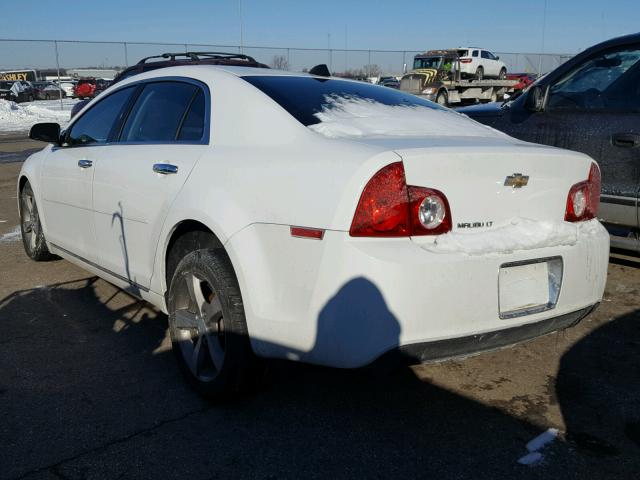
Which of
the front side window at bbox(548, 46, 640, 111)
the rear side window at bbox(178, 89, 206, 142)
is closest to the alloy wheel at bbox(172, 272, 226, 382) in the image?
the rear side window at bbox(178, 89, 206, 142)

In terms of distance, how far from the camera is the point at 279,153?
9.37 feet

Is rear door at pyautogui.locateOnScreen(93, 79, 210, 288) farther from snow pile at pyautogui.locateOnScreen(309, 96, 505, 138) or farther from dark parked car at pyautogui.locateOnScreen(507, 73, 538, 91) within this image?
dark parked car at pyautogui.locateOnScreen(507, 73, 538, 91)

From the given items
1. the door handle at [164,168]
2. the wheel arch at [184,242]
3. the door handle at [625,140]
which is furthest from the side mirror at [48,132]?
the door handle at [625,140]

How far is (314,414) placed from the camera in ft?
10.1

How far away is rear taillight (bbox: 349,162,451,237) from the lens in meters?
2.50

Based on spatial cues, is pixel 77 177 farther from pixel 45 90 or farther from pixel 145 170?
pixel 45 90

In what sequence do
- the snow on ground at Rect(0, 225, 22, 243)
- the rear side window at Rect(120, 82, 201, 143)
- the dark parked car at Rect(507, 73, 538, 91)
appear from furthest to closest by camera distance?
A: the dark parked car at Rect(507, 73, 538, 91) → the snow on ground at Rect(0, 225, 22, 243) → the rear side window at Rect(120, 82, 201, 143)

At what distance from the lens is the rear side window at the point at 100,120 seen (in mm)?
4207

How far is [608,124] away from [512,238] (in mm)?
2736

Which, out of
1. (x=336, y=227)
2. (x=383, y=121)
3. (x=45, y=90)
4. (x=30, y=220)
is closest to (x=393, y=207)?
(x=336, y=227)

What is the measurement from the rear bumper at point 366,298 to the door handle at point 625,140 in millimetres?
2331

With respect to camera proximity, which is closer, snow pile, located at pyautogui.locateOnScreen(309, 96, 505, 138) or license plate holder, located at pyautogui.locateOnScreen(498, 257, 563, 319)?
license plate holder, located at pyautogui.locateOnScreen(498, 257, 563, 319)

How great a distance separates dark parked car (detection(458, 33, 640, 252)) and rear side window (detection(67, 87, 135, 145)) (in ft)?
10.3

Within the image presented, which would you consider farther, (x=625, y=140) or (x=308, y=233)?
(x=625, y=140)
